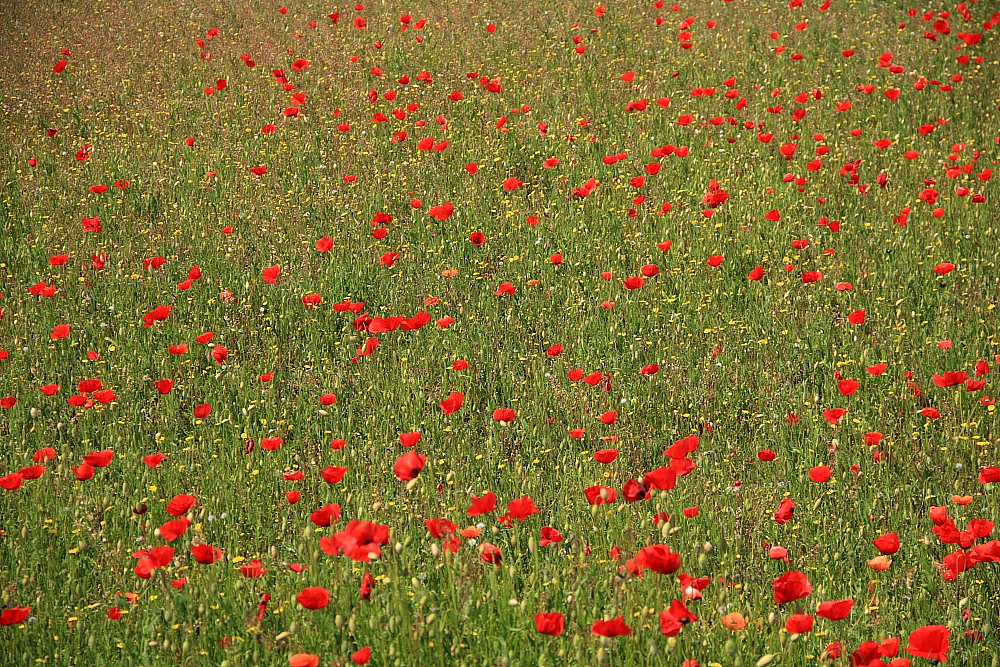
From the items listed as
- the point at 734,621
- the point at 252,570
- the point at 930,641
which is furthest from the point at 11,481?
the point at 930,641

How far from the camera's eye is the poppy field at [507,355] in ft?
9.85

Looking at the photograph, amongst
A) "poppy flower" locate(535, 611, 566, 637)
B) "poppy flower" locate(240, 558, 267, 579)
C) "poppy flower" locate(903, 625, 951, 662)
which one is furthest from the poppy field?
"poppy flower" locate(535, 611, 566, 637)

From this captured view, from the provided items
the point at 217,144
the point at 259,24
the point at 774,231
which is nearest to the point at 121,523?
the point at 774,231

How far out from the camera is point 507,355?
4805mm

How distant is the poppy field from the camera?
3.00 meters

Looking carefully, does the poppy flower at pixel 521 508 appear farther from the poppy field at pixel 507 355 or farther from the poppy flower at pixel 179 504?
the poppy flower at pixel 179 504

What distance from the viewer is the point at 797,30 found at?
9266 millimetres

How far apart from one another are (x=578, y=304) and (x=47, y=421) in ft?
8.64

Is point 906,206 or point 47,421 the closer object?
point 47,421

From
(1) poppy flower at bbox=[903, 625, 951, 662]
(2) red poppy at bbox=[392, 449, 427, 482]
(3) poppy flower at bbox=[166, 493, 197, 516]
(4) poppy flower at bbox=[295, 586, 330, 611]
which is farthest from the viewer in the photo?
(2) red poppy at bbox=[392, 449, 427, 482]

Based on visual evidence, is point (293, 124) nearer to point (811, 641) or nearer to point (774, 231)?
point (774, 231)

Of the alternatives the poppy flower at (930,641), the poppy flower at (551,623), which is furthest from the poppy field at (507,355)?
the poppy flower at (551,623)

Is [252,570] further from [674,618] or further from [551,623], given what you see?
[674,618]

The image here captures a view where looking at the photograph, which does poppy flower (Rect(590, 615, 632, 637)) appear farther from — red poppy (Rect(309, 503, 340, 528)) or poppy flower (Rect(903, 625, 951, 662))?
red poppy (Rect(309, 503, 340, 528))
